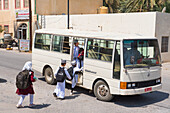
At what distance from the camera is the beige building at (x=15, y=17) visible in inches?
1271

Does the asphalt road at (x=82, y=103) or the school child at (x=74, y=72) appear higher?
the school child at (x=74, y=72)

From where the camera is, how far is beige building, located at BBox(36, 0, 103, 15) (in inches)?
1238

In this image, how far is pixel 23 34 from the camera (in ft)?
110

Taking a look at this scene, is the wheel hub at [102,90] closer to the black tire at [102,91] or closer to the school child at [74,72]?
the black tire at [102,91]

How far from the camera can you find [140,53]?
800 centimetres

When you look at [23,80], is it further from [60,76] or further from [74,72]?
[74,72]

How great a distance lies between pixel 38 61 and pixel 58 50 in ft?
4.90

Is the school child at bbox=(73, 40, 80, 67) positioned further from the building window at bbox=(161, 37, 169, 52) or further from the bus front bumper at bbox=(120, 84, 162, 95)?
the building window at bbox=(161, 37, 169, 52)

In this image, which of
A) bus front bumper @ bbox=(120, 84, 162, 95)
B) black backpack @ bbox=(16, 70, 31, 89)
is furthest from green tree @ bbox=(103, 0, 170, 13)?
black backpack @ bbox=(16, 70, 31, 89)

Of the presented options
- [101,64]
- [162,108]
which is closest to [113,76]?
[101,64]

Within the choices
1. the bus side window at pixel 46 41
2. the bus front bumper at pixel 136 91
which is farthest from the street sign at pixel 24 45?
the bus front bumper at pixel 136 91

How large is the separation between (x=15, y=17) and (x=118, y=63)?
93.6 feet

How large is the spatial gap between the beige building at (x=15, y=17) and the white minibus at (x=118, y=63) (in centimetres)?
2427

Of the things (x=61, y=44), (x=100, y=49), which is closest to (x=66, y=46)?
(x=61, y=44)
